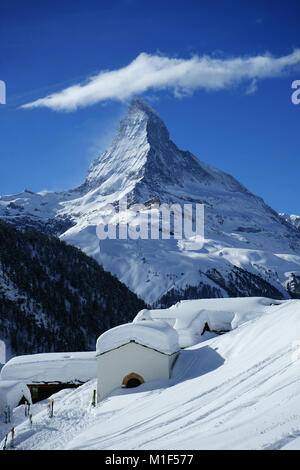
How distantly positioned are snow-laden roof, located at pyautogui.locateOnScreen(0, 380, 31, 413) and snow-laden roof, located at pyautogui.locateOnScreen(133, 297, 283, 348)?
1212 cm

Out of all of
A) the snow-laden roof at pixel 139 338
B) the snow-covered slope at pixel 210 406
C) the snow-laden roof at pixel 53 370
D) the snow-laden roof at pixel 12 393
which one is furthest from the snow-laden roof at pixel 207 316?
the snow-laden roof at pixel 139 338

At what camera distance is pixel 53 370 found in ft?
152

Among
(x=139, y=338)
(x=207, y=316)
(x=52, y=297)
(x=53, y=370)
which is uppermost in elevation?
(x=139, y=338)

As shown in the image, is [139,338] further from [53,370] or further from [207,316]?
[207,316]

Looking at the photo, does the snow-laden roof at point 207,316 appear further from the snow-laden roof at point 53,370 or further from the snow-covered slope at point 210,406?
the snow-covered slope at point 210,406

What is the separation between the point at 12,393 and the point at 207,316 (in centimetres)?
2071

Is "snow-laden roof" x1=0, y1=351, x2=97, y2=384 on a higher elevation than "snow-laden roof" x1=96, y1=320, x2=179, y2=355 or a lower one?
lower

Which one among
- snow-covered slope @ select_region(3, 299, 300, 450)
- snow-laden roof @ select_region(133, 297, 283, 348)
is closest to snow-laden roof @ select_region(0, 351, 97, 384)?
snow-laden roof @ select_region(133, 297, 283, 348)

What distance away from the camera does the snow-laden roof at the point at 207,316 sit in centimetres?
4569

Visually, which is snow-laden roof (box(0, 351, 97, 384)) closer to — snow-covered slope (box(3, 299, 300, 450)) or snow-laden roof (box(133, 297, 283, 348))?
snow-laden roof (box(133, 297, 283, 348))

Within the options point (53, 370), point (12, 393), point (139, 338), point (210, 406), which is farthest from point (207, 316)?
point (210, 406)

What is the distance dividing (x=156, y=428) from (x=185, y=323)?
1222 inches

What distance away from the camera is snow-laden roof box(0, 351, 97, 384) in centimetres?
4572
